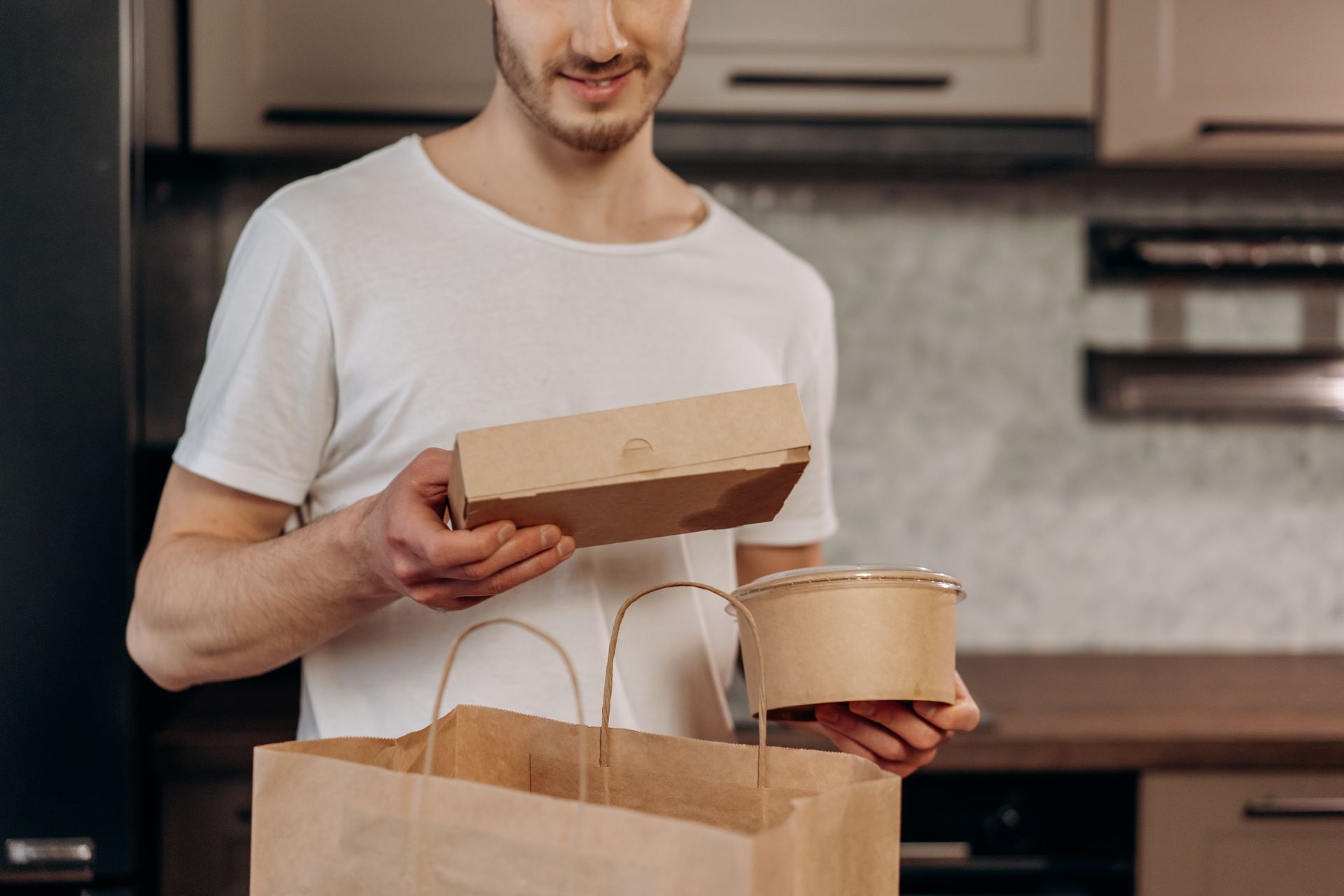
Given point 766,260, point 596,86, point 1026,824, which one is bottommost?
point 1026,824

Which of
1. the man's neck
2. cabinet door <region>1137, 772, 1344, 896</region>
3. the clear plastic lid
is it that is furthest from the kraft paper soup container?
cabinet door <region>1137, 772, 1344, 896</region>

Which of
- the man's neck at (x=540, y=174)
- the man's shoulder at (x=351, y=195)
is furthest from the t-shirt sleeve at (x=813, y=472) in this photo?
the man's shoulder at (x=351, y=195)

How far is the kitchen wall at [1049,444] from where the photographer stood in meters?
1.86

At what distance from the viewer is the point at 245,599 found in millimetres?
832

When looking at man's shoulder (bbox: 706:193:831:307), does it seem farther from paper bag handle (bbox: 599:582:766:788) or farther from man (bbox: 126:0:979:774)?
paper bag handle (bbox: 599:582:766:788)

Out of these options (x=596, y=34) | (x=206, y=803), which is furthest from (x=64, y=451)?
(x=596, y=34)

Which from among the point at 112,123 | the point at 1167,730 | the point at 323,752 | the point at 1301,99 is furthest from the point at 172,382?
the point at 1301,99

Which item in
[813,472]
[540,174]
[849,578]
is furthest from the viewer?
[813,472]

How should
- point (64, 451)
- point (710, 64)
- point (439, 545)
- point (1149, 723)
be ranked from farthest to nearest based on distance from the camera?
point (710, 64), point (1149, 723), point (64, 451), point (439, 545)

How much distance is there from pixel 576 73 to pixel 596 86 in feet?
0.06

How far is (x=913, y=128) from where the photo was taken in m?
1.55

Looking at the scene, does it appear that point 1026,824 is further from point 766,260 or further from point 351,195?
point 351,195

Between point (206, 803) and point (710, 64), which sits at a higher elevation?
point (710, 64)

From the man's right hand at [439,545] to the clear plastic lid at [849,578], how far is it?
14 centimetres
